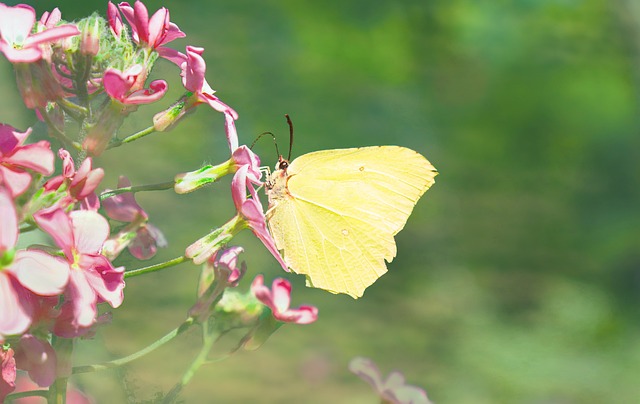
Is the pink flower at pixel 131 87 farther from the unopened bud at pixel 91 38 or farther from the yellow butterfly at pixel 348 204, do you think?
the yellow butterfly at pixel 348 204

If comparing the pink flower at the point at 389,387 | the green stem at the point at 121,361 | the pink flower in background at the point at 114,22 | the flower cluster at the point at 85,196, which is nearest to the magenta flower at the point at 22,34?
the flower cluster at the point at 85,196

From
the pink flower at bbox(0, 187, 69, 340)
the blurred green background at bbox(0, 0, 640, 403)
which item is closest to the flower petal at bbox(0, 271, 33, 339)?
the pink flower at bbox(0, 187, 69, 340)

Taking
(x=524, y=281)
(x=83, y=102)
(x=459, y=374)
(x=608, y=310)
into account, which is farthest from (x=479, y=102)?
(x=83, y=102)

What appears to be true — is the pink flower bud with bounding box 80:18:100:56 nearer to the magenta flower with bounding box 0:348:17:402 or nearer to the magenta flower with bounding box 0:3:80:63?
the magenta flower with bounding box 0:3:80:63

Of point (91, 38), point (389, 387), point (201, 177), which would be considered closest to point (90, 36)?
point (91, 38)

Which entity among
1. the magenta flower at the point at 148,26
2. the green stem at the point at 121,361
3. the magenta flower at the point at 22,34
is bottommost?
the green stem at the point at 121,361
